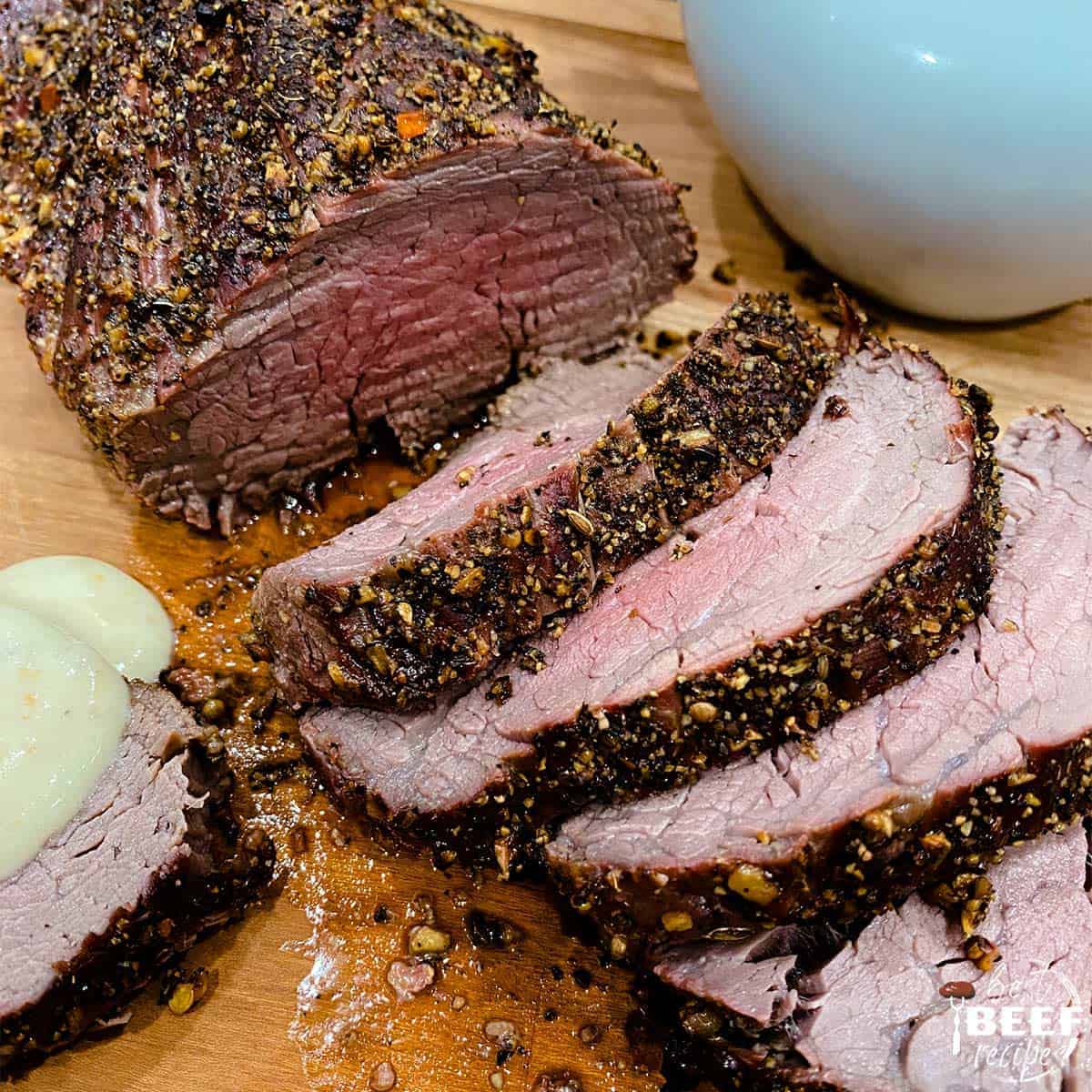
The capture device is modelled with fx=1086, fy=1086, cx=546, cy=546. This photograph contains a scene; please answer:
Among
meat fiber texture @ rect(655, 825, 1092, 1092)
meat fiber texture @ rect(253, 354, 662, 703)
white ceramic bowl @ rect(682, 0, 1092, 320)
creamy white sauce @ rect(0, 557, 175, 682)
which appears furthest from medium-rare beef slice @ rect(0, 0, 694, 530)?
meat fiber texture @ rect(655, 825, 1092, 1092)

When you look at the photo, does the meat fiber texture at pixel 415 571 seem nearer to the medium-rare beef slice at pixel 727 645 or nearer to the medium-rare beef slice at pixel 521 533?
the medium-rare beef slice at pixel 521 533

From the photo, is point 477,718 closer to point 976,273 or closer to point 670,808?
point 670,808

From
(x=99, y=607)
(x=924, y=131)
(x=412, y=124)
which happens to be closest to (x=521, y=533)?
(x=412, y=124)

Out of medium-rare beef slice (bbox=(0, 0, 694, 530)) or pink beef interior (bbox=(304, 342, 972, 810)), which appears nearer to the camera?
pink beef interior (bbox=(304, 342, 972, 810))

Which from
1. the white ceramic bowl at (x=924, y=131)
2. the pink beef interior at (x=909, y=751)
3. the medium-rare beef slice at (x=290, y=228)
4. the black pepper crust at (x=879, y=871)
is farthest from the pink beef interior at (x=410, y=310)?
the black pepper crust at (x=879, y=871)

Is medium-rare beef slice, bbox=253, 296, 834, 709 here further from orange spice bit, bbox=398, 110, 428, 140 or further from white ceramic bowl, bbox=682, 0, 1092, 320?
orange spice bit, bbox=398, 110, 428, 140

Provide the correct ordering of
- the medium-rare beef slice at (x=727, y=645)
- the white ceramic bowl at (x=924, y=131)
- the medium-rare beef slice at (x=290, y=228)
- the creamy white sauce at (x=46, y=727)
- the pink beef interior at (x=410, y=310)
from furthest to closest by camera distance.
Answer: the pink beef interior at (x=410, y=310), the medium-rare beef slice at (x=290, y=228), the white ceramic bowl at (x=924, y=131), the creamy white sauce at (x=46, y=727), the medium-rare beef slice at (x=727, y=645)

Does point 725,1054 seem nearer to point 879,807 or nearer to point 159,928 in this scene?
point 879,807

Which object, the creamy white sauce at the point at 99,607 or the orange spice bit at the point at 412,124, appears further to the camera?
the creamy white sauce at the point at 99,607
